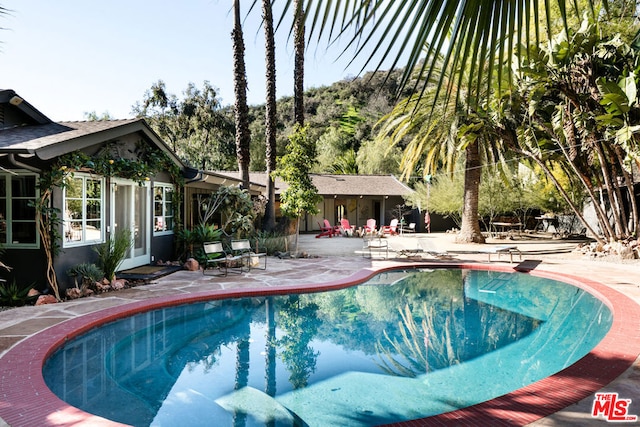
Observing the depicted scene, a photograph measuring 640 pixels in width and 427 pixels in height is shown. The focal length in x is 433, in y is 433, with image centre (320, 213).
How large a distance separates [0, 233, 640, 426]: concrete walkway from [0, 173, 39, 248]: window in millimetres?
1525

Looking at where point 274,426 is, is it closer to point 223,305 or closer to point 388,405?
point 388,405

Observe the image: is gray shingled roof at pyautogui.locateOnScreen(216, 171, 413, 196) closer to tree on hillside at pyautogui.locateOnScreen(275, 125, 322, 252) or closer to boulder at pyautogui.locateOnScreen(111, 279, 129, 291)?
tree on hillside at pyautogui.locateOnScreen(275, 125, 322, 252)

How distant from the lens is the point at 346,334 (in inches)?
293

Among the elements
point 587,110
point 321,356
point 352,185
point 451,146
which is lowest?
point 321,356

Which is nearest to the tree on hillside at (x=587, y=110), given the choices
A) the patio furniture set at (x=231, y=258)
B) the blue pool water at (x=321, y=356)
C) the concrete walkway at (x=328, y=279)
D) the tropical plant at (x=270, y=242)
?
the concrete walkway at (x=328, y=279)

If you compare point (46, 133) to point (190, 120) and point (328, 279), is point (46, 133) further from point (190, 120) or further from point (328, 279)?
point (190, 120)

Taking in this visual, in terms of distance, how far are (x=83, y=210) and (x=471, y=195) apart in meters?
15.5

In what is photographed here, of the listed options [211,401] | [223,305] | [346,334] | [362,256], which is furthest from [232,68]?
[211,401]

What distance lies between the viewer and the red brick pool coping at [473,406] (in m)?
3.83

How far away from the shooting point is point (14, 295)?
7.93m

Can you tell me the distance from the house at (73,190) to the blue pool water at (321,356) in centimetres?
252

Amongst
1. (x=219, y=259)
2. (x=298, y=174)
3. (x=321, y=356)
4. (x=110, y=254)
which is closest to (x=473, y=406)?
(x=321, y=356)

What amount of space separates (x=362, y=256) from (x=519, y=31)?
14801 millimetres

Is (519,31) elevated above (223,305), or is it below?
above
